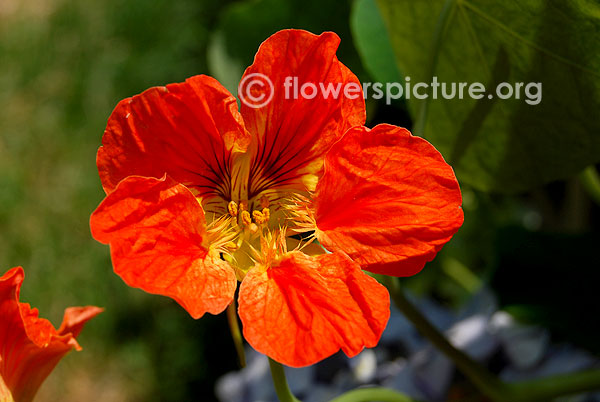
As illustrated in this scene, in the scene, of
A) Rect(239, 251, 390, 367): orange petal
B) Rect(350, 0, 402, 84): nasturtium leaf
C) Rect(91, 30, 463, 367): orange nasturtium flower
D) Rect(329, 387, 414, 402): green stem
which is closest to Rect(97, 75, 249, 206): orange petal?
Rect(91, 30, 463, 367): orange nasturtium flower

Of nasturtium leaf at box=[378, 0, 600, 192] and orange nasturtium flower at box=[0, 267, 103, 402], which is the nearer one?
orange nasturtium flower at box=[0, 267, 103, 402]

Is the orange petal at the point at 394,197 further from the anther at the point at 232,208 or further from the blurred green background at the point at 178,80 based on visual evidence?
the blurred green background at the point at 178,80

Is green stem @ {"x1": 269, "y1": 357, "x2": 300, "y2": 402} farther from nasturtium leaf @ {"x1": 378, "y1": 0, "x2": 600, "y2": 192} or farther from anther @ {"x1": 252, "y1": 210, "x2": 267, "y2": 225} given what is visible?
nasturtium leaf @ {"x1": 378, "y1": 0, "x2": 600, "y2": 192}

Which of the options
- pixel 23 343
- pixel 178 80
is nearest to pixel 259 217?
pixel 23 343

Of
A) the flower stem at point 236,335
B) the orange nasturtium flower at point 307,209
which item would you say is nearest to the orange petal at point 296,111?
the orange nasturtium flower at point 307,209

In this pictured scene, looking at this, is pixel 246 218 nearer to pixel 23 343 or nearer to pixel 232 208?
pixel 232 208

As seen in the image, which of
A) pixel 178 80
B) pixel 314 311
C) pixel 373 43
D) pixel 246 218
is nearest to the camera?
pixel 314 311
